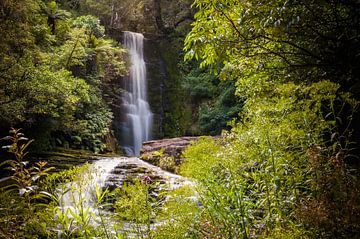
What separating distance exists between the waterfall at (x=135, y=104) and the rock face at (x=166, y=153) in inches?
187

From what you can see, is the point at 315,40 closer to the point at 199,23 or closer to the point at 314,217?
the point at 199,23

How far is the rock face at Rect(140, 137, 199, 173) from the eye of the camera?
29.0 ft

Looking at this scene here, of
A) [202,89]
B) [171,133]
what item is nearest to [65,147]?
[171,133]

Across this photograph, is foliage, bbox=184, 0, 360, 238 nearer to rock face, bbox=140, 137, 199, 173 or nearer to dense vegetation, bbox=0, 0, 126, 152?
rock face, bbox=140, 137, 199, 173

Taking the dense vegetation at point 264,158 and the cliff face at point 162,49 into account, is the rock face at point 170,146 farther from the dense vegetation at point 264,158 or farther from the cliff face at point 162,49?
the cliff face at point 162,49

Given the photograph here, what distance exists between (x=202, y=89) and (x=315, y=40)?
14259 millimetres

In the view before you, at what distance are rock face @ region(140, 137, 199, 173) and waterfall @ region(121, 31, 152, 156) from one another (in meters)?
4.75

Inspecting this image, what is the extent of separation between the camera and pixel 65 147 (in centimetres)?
1084

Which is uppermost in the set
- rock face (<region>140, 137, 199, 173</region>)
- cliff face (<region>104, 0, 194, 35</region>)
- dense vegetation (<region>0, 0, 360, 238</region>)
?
cliff face (<region>104, 0, 194, 35</region>)

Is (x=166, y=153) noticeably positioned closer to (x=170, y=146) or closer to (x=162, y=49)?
(x=170, y=146)

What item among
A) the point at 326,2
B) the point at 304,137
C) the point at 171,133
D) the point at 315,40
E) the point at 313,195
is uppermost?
the point at 326,2

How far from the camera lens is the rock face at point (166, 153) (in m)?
8.83

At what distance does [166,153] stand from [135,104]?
776 cm

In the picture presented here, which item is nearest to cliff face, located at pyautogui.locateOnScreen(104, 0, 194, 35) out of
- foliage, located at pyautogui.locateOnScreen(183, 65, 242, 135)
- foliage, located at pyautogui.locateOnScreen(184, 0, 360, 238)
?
foliage, located at pyautogui.locateOnScreen(183, 65, 242, 135)
